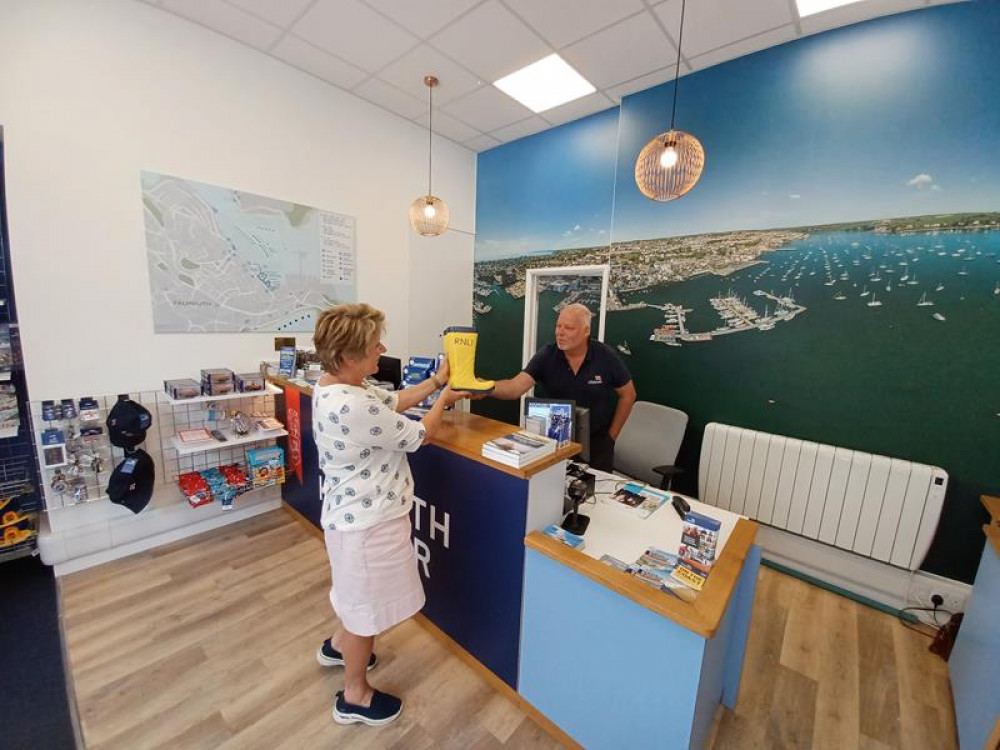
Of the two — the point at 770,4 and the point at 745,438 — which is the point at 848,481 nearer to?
the point at 745,438

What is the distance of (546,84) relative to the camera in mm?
2965

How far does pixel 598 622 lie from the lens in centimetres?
125

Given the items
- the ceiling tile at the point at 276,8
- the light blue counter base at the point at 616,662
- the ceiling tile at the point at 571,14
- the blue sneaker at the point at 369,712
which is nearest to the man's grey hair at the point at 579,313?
the light blue counter base at the point at 616,662

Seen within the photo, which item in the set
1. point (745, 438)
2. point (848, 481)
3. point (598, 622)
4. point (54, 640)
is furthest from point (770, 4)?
point (54, 640)

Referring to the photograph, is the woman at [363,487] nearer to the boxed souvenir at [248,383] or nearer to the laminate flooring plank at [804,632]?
the boxed souvenir at [248,383]

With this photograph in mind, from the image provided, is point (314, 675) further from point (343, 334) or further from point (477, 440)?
point (343, 334)

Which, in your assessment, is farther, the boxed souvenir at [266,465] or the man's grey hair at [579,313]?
the boxed souvenir at [266,465]

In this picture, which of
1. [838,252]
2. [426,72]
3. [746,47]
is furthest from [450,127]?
[838,252]

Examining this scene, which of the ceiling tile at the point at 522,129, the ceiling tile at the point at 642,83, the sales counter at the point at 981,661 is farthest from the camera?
the ceiling tile at the point at 522,129

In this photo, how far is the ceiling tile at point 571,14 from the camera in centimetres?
215

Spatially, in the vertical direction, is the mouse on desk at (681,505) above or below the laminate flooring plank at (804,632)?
above

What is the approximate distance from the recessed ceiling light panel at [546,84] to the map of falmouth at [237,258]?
1681mm

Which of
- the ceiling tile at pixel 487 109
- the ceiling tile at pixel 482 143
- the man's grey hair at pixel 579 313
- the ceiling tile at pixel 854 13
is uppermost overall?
the ceiling tile at pixel 482 143

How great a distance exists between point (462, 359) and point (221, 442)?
79.3 inches
